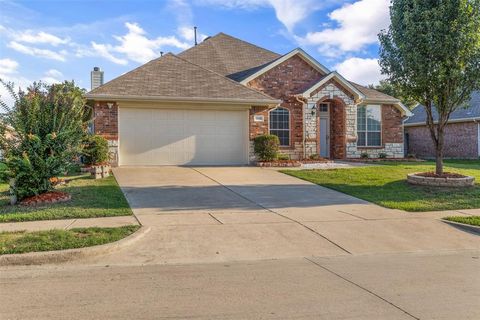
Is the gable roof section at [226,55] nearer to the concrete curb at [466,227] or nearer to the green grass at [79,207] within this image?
the green grass at [79,207]

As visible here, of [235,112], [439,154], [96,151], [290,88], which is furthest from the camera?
[290,88]

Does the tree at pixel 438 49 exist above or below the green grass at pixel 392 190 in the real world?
above

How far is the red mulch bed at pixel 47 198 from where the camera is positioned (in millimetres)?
9922

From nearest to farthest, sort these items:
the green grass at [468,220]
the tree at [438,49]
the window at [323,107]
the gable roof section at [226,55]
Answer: the green grass at [468,220] → the tree at [438,49] → the window at [323,107] → the gable roof section at [226,55]

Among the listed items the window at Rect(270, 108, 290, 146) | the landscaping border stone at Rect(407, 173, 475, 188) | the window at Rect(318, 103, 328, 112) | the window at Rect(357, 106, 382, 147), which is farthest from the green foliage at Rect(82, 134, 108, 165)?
the window at Rect(357, 106, 382, 147)

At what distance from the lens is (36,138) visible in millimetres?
10008

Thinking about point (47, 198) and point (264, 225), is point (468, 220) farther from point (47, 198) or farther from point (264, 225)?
point (47, 198)

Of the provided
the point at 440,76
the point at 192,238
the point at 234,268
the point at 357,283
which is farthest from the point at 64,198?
the point at 440,76

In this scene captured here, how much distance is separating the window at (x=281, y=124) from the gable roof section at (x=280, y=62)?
196 cm

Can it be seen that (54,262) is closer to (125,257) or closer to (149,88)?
(125,257)

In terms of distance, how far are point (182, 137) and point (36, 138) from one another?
8.85 metres

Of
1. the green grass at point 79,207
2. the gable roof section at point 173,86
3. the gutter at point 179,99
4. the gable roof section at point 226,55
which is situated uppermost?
the gable roof section at point 226,55

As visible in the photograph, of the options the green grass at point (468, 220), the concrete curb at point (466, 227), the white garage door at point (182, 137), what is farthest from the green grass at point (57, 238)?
the white garage door at point (182, 137)

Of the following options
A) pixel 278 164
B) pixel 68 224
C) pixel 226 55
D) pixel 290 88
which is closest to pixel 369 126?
pixel 290 88
